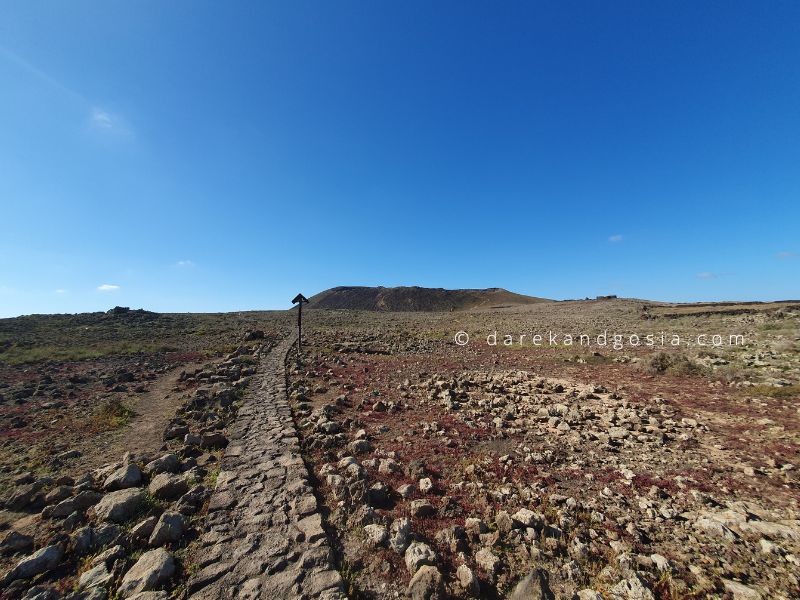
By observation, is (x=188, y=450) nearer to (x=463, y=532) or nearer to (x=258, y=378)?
(x=463, y=532)

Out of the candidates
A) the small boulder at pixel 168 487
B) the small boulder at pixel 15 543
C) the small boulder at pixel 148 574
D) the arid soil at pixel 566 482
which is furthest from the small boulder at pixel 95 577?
the arid soil at pixel 566 482

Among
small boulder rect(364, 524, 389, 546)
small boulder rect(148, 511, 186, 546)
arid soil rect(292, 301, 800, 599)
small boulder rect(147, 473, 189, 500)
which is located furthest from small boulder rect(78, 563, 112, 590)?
small boulder rect(364, 524, 389, 546)

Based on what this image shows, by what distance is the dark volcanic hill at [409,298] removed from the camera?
428ft

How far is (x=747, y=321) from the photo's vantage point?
34.2m

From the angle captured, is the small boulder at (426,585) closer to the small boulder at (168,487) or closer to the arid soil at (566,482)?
the arid soil at (566,482)

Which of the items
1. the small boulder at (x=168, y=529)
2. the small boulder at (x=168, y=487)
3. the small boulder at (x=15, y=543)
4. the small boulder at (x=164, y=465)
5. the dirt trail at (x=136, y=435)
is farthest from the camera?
the dirt trail at (x=136, y=435)

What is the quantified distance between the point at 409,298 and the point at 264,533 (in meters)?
131

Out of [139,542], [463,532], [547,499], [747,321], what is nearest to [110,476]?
[139,542]

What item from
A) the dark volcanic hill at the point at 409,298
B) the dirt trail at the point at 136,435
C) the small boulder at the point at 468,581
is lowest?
the small boulder at the point at 468,581

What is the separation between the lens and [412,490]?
7012mm

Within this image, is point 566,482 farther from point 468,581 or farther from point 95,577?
point 95,577

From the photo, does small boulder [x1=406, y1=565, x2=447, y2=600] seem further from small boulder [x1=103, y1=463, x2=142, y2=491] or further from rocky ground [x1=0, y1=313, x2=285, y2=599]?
small boulder [x1=103, y1=463, x2=142, y2=491]

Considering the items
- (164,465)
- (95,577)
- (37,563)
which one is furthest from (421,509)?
(164,465)

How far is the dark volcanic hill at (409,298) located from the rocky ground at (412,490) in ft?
374
